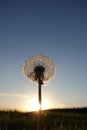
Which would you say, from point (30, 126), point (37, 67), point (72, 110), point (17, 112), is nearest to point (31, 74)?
point (37, 67)

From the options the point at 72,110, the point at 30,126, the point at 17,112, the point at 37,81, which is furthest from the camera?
the point at 72,110

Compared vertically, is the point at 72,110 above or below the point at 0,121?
above

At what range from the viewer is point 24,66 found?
9758 mm

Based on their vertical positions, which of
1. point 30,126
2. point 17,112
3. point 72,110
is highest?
point 72,110

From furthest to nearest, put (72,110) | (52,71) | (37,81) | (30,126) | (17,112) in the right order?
(72,110) < (17,112) < (30,126) < (52,71) < (37,81)

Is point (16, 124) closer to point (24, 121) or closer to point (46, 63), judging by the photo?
point (24, 121)

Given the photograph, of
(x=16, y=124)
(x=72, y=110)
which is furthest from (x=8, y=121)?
(x=72, y=110)

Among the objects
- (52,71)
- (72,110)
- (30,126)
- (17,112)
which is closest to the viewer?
(52,71)

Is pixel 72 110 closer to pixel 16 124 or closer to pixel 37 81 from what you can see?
pixel 16 124

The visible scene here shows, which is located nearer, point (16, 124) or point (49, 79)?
point (49, 79)

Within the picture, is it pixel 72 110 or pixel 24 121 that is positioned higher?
pixel 72 110

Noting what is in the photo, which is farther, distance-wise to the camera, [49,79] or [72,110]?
[72,110]

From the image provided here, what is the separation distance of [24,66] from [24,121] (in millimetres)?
9060

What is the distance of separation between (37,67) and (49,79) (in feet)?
1.41
